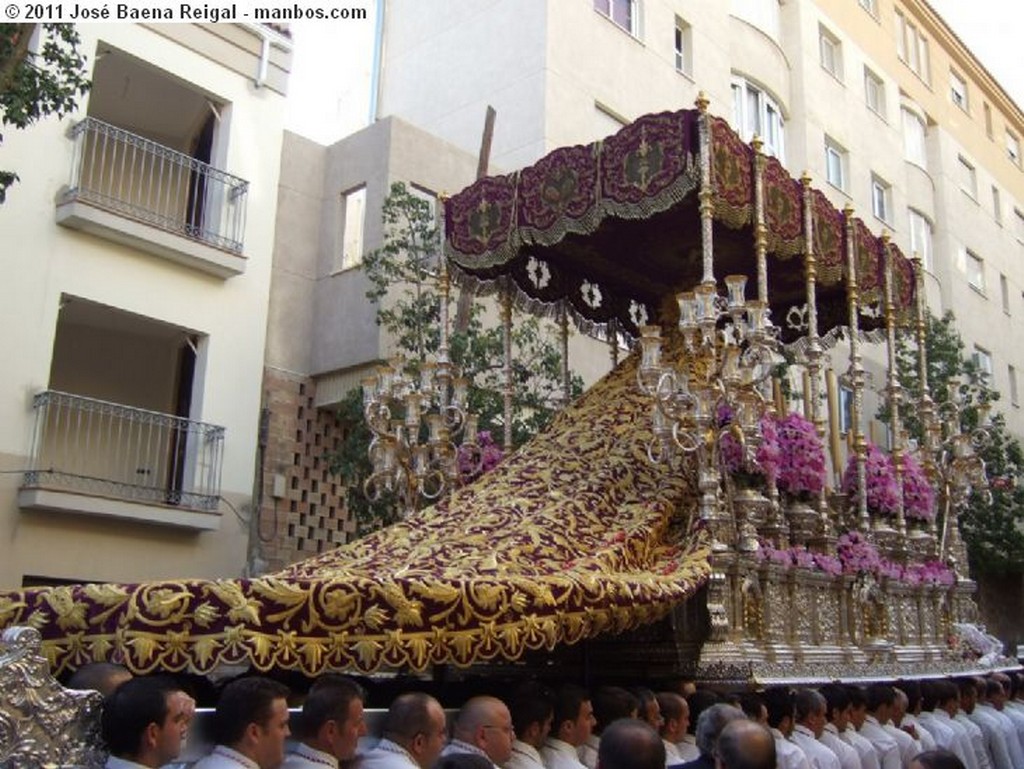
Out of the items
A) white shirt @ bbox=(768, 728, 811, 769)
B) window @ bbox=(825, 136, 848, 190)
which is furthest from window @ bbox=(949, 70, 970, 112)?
white shirt @ bbox=(768, 728, 811, 769)

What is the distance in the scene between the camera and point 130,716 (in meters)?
2.39

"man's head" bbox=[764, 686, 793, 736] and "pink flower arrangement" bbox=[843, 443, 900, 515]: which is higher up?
"pink flower arrangement" bbox=[843, 443, 900, 515]

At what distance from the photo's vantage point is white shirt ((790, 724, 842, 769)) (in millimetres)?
4615

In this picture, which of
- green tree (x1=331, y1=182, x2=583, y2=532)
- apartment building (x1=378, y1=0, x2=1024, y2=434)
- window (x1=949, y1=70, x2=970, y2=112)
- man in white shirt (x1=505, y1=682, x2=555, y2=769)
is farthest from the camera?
window (x1=949, y1=70, x2=970, y2=112)

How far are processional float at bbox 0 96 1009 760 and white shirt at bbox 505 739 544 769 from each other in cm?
39

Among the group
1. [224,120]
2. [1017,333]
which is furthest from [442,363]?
[1017,333]

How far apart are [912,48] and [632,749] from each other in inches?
881

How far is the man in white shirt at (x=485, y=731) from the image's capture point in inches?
128

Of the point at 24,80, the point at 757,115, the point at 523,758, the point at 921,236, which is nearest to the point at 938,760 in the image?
the point at 523,758

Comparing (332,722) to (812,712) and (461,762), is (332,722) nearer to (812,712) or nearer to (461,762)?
(461,762)

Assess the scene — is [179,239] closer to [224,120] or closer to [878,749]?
[224,120]

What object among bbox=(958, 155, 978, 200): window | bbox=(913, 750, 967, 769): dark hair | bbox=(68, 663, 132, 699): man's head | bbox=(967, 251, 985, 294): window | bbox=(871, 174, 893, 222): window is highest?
bbox=(958, 155, 978, 200): window

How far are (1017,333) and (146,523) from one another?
1930cm

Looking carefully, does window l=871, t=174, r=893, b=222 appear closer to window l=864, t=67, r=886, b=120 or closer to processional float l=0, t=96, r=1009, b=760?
window l=864, t=67, r=886, b=120
